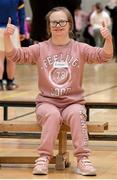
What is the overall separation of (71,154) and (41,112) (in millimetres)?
871

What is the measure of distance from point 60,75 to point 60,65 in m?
0.08

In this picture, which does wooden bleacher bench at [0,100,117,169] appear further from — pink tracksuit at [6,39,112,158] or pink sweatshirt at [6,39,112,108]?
pink sweatshirt at [6,39,112,108]

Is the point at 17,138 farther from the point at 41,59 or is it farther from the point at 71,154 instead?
the point at 41,59

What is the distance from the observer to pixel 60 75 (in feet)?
16.7

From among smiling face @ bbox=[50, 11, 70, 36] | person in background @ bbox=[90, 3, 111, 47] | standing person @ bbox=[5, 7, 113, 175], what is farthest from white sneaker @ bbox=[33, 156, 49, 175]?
person in background @ bbox=[90, 3, 111, 47]

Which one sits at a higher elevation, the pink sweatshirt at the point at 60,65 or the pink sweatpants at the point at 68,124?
the pink sweatshirt at the point at 60,65

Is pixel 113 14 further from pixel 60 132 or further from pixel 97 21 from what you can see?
pixel 60 132

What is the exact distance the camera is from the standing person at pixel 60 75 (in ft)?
16.0

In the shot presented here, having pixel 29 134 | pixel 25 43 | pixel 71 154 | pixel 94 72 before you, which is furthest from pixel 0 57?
pixel 25 43

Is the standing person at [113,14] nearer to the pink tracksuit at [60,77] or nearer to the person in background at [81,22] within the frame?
the person in background at [81,22]

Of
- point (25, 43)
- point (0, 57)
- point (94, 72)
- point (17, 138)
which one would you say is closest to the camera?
point (17, 138)

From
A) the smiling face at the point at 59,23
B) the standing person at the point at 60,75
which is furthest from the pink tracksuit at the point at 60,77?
the smiling face at the point at 59,23

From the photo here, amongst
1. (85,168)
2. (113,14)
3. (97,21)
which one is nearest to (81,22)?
(97,21)

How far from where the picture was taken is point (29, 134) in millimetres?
6246
